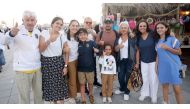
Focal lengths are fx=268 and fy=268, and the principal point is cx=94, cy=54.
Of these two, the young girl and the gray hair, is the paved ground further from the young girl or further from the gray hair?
the gray hair

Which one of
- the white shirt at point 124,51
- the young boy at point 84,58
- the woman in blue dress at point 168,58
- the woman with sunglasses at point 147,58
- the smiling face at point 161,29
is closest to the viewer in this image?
the woman in blue dress at point 168,58

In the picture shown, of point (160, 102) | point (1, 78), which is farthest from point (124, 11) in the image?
point (160, 102)

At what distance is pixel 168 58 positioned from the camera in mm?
4457

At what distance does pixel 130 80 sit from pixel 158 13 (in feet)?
21.7

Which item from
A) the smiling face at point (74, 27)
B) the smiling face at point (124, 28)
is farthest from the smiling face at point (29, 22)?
the smiling face at point (124, 28)

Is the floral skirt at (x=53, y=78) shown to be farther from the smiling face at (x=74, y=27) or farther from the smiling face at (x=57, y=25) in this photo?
the smiling face at (x=74, y=27)

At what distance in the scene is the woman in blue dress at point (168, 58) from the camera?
438 cm

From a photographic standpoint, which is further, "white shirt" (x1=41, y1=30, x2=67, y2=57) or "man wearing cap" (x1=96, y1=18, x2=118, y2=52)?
"man wearing cap" (x1=96, y1=18, x2=118, y2=52)

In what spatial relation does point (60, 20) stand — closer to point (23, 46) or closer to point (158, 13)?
point (23, 46)

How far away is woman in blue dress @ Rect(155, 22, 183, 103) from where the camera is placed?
4383 mm

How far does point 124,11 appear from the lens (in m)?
11.4

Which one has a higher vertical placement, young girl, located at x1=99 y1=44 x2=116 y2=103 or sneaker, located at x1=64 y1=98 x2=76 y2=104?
young girl, located at x1=99 y1=44 x2=116 y2=103

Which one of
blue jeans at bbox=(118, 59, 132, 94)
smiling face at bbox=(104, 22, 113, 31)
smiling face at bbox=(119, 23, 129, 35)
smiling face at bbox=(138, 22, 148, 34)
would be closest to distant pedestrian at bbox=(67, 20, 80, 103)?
smiling face at bbox=(104, 22, 113, 31)

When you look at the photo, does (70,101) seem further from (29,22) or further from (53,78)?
(29,22)
